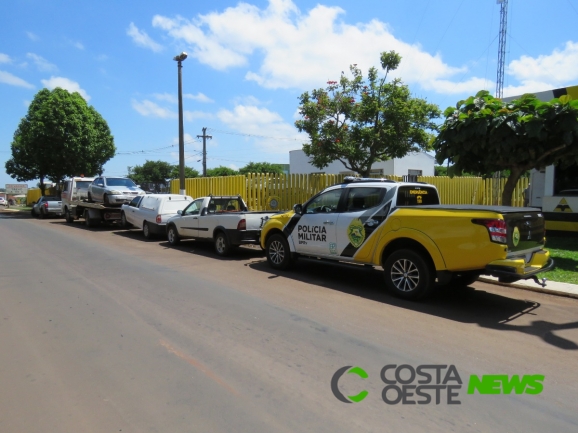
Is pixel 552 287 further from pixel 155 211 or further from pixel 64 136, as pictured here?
pixel 64 136

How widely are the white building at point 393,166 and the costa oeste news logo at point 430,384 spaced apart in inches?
1146

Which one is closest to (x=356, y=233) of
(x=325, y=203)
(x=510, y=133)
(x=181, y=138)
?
(x=325, y=203)

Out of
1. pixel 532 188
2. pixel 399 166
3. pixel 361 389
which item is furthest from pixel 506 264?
pixel 399 166

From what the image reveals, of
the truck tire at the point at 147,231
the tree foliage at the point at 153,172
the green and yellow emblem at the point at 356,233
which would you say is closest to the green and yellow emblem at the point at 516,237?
the green and yellow emblem at the point at 356,233

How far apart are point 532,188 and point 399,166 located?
70.0 ft

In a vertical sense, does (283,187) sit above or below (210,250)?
above

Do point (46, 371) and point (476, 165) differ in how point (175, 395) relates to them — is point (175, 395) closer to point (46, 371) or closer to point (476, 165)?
point (46, 371)

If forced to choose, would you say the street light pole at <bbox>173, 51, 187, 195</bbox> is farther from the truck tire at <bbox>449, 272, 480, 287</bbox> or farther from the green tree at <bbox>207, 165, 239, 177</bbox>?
the green tree at <bbox>207, 165, 239, 177</bbox>

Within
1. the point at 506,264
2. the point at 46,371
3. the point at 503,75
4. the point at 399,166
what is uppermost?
the point at 503,75

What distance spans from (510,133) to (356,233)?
4.17 meters

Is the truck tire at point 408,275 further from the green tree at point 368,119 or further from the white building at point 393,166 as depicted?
the white building at point 393,166

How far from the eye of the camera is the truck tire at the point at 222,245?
1143 cm

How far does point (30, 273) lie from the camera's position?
9.05 metres

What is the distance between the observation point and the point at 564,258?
34.9 feet
